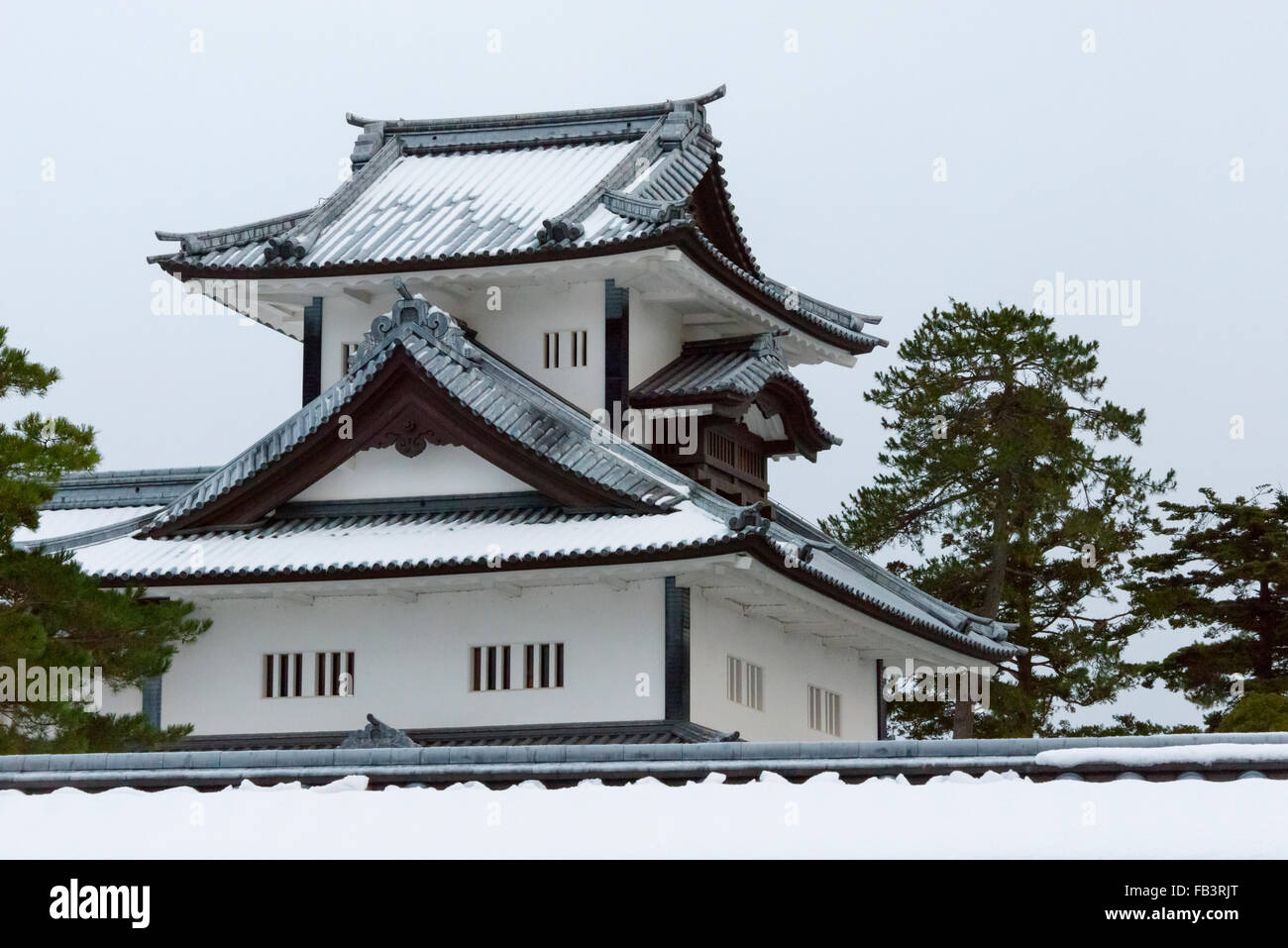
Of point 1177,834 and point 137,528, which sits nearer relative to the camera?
point 1177,834

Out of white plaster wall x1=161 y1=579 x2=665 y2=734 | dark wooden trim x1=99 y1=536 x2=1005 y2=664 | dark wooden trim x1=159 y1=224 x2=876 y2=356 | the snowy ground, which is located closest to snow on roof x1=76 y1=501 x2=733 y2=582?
dark wooden trim x1=99 y1=536 x2=1005 y2=664

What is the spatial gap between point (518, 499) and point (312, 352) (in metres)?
4.88

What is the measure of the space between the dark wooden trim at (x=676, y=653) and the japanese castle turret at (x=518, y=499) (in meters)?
0.04

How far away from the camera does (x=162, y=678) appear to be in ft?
82.7

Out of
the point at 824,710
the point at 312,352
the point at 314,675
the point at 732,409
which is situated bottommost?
the point at 824,710

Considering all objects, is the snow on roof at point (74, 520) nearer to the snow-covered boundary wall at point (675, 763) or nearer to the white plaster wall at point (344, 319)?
the white plaster wall at point (344, 319)

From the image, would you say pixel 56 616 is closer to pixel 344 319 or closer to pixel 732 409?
pixel 344 319

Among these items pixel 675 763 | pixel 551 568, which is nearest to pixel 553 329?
pixel 551 568

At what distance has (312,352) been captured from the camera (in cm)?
2778

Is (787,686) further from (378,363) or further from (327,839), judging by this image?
(327,839)
